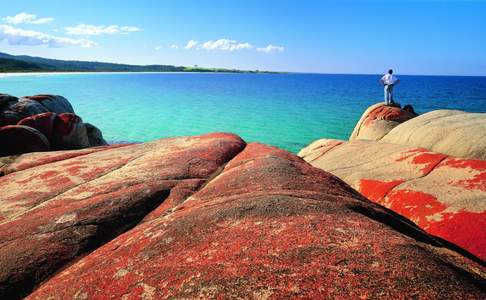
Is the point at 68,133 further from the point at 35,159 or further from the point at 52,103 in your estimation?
the point at 52,103

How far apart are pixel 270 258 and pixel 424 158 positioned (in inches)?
317

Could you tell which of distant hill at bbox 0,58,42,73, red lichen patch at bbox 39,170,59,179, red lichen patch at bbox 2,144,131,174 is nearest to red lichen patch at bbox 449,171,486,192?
red lichen patch at bbox 39,170,59,179

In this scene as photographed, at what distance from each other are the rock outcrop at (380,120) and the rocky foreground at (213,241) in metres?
11.8

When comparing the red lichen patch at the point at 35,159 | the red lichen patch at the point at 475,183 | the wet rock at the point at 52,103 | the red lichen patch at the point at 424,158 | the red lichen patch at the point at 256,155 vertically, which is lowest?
the red lichen patch at the point at 475,183

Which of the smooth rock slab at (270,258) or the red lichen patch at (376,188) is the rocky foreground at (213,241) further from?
the red lichen patch at (376,188)

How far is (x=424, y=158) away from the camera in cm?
915

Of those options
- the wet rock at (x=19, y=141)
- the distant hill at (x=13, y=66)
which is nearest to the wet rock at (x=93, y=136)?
the wet rock at (x=19, y=141)

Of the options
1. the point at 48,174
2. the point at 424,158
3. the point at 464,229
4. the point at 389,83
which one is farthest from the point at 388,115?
the point at 48,174

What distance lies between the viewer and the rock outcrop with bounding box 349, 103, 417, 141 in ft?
52.2

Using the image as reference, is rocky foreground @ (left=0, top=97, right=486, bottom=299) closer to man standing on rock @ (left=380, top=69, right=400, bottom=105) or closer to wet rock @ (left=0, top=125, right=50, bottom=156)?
wet rock @ (left=0, top=125, right=50, bottom=156)

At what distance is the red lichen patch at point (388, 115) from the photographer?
16.4m

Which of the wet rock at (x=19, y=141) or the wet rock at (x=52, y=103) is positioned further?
the wet rock at (x=52, y=103)

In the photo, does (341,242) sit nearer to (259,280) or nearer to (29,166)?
→ (259,280)

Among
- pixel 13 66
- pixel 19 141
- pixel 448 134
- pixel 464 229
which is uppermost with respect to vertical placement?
pixel 13 66
